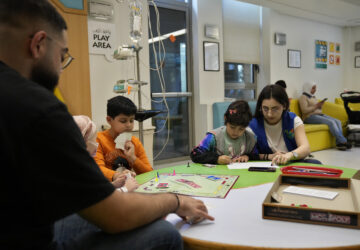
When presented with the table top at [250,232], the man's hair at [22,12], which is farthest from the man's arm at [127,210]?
the man's hair at [22,12]

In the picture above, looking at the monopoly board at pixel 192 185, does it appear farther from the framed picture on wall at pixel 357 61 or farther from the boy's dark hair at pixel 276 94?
the framed picture on wall at pixel 357 61

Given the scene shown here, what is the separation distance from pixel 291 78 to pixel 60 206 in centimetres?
594

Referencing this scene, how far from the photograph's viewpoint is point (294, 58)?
19.4 feet

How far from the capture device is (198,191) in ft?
3.90

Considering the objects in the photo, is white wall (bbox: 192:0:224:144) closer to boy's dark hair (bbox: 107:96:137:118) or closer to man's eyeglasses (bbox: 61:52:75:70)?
boy's dark hair (bbox: 107:96:137:118)

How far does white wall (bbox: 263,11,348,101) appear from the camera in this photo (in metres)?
5.53

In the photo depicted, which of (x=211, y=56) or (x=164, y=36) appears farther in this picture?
(x=211, y=56)

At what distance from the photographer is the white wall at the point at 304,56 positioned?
5.53 m

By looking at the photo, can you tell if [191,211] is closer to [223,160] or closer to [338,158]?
[223,160]

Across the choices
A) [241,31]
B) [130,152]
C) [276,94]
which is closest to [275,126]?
[276,94]

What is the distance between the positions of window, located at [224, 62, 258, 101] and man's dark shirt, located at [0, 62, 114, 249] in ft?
14.7

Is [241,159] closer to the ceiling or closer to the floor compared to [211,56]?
closer to the floor

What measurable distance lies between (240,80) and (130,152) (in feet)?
12.8

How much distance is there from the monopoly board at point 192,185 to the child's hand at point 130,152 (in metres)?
0.48
